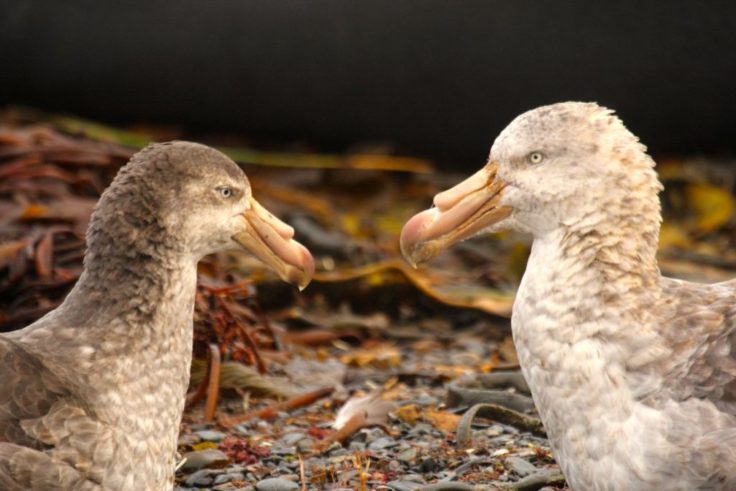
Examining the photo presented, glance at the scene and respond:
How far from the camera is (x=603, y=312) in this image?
3.77 m

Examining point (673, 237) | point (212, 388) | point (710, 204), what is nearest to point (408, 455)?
point (212, 388)

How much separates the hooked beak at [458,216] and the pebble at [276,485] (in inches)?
31.1

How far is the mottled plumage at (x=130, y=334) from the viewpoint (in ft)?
12.0

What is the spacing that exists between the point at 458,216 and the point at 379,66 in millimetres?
4711

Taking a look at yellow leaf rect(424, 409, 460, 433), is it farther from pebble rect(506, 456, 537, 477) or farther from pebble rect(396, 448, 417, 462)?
pebble rect(506, 456, 537, 477)

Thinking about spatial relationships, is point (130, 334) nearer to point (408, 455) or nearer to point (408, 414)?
point (408, 455)

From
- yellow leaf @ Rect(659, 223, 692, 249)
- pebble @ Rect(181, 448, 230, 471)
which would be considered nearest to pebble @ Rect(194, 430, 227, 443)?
pebble @ Rect(181, 448, 230, 471)

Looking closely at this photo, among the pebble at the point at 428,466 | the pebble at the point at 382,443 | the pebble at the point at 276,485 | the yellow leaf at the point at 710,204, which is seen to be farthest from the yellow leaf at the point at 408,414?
the yellow leaf at the point at 710,204

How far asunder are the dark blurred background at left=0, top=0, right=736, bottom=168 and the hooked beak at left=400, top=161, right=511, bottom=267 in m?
4.60

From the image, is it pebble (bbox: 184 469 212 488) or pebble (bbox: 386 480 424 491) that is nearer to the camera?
pebble (bbox: 386 480 424 491)

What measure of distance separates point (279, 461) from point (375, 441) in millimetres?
331

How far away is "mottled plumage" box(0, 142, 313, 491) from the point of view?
144 inches

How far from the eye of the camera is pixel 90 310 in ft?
12.8

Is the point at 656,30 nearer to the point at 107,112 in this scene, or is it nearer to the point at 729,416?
the point at 107,112
